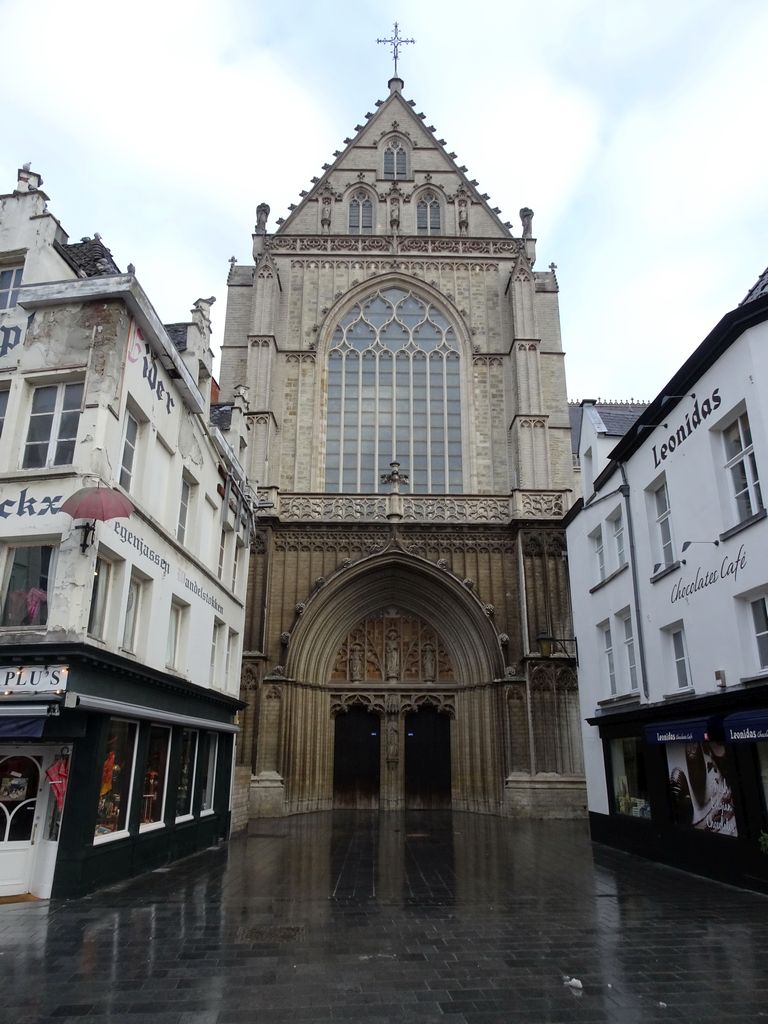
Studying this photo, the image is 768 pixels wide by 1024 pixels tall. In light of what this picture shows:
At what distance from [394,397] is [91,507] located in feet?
56.4

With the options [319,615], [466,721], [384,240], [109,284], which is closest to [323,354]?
[384,240]

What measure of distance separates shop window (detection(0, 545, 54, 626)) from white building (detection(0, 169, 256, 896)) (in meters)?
0.02

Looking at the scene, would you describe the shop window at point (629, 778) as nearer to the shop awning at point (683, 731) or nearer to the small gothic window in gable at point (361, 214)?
the shop awning at point (683, 731)

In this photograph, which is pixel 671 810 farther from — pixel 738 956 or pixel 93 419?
pixel 93 419

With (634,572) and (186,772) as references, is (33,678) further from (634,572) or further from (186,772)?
(634,572)

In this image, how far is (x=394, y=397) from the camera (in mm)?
25203

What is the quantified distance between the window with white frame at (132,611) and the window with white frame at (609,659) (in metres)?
9.33

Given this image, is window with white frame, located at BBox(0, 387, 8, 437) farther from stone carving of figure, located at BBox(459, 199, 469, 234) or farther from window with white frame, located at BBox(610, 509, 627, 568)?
stone carving of figure, located at BBox(459, 199, 469, 234)

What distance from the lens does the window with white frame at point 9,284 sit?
11.0 meters

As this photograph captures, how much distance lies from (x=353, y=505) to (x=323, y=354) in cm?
658

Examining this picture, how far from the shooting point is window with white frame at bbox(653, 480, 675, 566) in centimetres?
1241

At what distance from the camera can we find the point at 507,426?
24.6 metres

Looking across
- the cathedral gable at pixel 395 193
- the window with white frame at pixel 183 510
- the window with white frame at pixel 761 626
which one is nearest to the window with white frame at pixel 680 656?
the window with white frame at pixel 761 626

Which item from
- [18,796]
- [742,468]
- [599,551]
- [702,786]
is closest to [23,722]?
[18,796]
